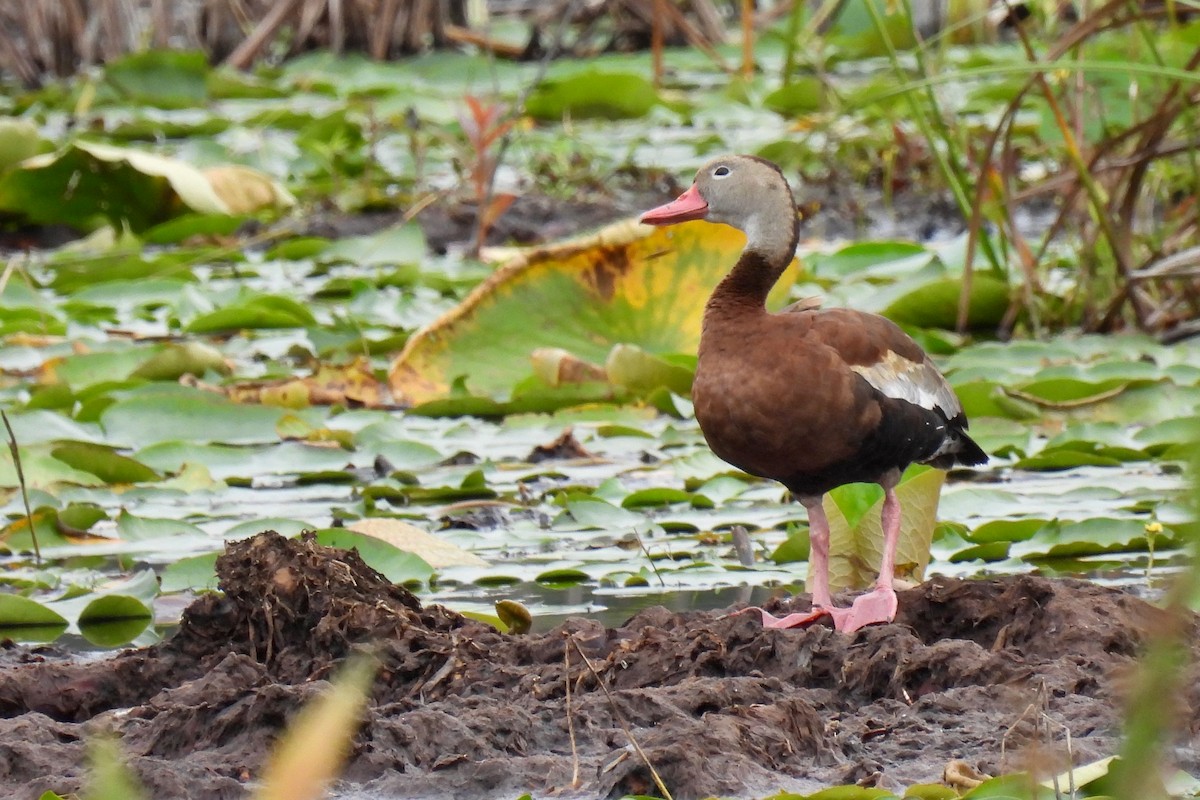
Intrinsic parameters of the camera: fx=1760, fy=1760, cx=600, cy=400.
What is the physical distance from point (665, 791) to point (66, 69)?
43.1 ft

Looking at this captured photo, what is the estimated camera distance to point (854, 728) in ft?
8.77

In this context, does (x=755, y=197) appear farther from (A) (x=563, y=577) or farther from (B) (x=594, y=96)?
(B) (x=594, y=96)

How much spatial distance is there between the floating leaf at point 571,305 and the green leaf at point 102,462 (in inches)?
44.0

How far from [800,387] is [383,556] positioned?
117 cm

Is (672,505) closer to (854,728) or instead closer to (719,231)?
(719,231)

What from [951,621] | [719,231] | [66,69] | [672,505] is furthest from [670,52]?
[951,621]

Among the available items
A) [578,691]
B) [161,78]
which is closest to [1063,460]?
[578,691]

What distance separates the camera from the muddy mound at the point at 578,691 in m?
2.52

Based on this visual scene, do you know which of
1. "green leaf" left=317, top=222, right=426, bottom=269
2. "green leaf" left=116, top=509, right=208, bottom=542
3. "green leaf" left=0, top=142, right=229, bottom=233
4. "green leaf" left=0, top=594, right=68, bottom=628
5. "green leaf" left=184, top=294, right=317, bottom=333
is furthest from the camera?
"green leaf" left=0, top=142, right=229, bottom=233

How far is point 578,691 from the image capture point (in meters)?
2.82

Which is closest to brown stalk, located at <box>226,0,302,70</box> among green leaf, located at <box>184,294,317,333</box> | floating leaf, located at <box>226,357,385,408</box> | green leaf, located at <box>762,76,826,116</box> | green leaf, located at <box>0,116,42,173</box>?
green leaf, located at <box>762,76,826,116</box>

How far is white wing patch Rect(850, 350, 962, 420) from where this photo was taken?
3209 millimetres

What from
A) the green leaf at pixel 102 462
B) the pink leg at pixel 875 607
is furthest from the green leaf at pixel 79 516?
the pink leg at pixel 875 607

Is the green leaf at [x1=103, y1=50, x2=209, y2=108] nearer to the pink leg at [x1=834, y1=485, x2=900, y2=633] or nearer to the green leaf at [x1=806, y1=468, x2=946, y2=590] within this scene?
the green leaf at [x1=806, y1=468, x2=946, y2=590]
